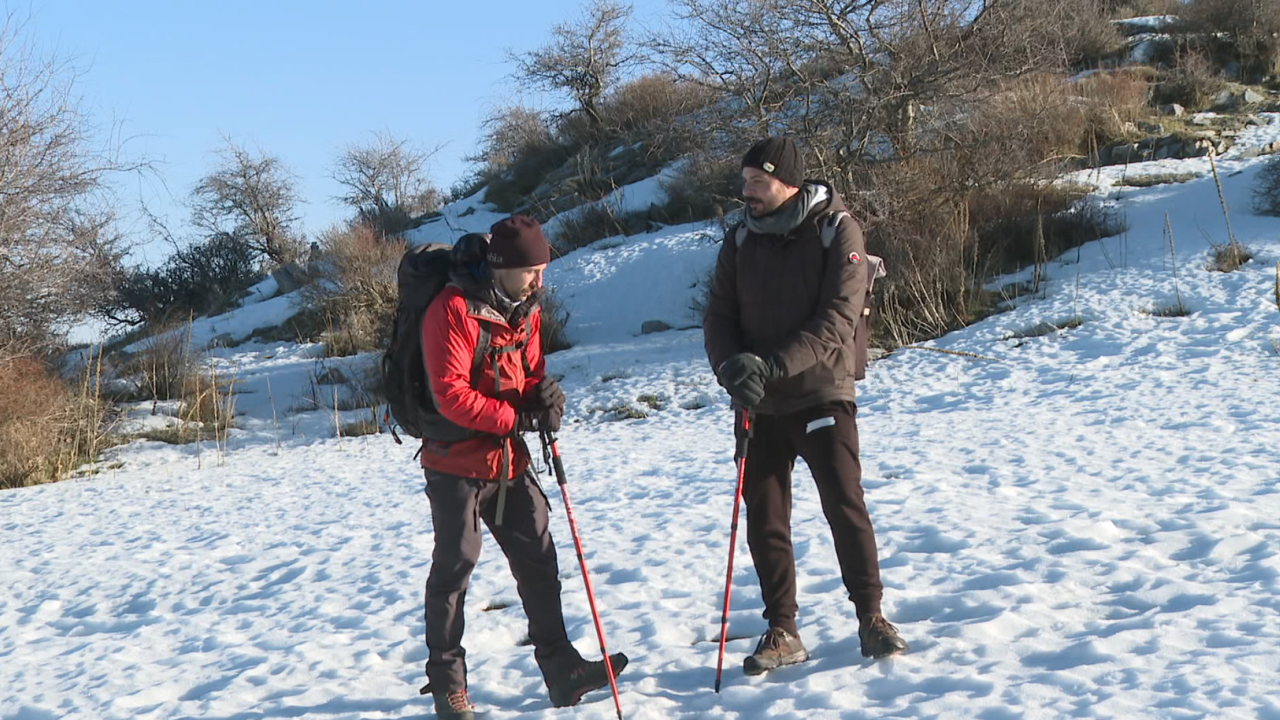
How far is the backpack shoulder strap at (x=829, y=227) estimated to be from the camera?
11.1 ft

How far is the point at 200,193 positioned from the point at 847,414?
2960 centimetres

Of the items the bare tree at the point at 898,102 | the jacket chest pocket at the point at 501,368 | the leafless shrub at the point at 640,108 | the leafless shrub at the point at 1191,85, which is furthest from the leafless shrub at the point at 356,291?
the leafless shrub at the point at 1191,85

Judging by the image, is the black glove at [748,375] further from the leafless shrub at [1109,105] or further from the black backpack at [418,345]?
the leafless shrub at [1109,105]

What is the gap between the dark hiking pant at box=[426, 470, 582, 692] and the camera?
3420 millimetres

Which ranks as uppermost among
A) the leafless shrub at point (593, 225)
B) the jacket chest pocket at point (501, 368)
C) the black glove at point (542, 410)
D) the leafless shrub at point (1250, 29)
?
the leafless shrub at point (1250, 29)

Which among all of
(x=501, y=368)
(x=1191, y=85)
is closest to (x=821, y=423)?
(x=501, y=368)

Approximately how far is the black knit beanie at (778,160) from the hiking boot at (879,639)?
1.49 metres

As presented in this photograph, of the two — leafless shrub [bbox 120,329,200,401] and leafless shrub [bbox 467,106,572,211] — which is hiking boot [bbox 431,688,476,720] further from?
leafless shrub [bbox 467,106,572,211]

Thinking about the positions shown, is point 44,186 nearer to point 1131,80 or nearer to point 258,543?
point 258,543

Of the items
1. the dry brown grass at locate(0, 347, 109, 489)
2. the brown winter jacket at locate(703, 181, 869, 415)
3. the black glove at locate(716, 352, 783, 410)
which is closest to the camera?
the black glove at locate(716, 352, 783, 410)

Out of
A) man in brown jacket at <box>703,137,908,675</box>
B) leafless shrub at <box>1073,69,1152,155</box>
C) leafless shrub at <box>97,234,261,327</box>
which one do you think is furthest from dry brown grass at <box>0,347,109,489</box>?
leafless shrub at <box>1073,69,1152,155</box>

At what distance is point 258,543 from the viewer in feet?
23.4

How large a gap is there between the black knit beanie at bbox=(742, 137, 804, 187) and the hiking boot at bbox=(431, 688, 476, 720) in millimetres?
2010

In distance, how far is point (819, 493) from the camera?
11.4 ft
